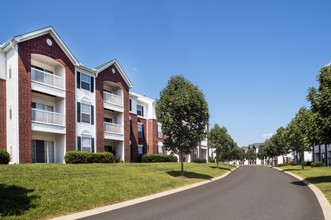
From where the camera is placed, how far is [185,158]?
56.1 meters

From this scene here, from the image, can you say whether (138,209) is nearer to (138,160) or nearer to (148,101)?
(138,160)

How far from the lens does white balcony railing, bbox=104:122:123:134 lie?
110ft

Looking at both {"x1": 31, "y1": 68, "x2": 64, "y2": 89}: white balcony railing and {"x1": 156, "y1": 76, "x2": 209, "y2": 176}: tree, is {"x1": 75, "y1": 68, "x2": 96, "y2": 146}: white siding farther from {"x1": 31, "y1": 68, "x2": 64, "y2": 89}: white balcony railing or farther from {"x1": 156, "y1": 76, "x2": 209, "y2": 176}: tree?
{"x1": 156, "y1": 76, "x2": 209, "y2": 176}: tree

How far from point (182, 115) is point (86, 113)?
→ 994 cm

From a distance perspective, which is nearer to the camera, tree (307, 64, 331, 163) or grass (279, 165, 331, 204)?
grass (279, 165, 331, 204)

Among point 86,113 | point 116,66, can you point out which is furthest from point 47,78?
point 116,66

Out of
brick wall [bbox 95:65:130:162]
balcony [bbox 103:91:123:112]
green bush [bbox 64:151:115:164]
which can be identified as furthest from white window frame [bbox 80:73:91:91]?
green bush [bbox 64:151:115:164]

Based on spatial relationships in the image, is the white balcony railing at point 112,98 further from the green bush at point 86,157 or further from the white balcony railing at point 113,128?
the green bush at point 86,157

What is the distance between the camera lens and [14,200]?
Result: 39.1 ft

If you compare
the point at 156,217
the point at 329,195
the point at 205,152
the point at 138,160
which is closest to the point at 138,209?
the point at 156,217

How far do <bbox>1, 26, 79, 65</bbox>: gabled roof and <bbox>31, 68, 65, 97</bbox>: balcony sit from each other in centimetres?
220

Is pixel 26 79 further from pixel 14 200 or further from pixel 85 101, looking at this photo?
pixel 14 200

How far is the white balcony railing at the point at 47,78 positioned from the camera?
2598cm

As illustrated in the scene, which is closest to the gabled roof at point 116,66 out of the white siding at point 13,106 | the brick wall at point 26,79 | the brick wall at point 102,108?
the brick wall at point 102,108
